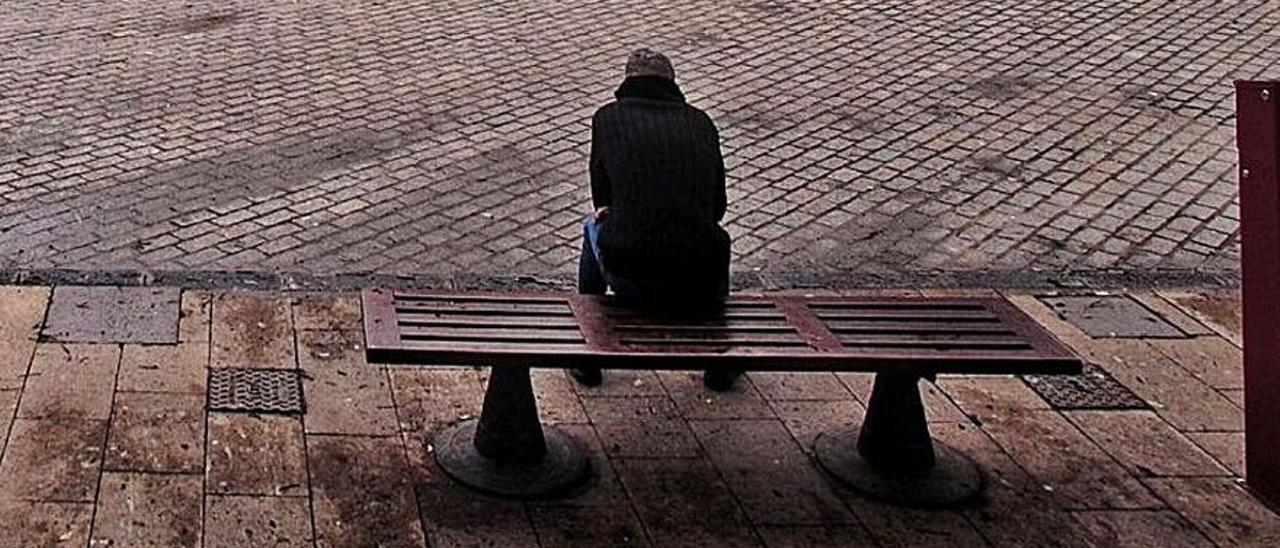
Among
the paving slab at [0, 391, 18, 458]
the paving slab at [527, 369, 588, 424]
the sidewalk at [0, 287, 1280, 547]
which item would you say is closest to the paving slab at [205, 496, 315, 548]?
the sidewalk at [0, 287, 1280, 547]

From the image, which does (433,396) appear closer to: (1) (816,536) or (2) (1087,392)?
(1) (816,536)

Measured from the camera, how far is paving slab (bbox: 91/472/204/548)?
366 centimetres

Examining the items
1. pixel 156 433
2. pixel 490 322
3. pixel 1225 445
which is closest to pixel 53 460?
pixel 156 433

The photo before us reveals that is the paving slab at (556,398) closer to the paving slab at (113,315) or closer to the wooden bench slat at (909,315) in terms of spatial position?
the wooden bench slat at (909,315)

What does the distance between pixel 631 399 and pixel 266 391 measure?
1215 mm

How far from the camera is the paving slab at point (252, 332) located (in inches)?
195

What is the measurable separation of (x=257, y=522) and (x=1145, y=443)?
2878 millimetres

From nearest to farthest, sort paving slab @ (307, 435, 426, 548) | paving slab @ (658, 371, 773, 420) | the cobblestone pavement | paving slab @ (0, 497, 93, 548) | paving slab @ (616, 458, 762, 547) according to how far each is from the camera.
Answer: paving slab @ (0, 497, 93, 548) < paving slab @ (307, 435, 426, 548) < paving slab @ (616, 458, 762, 547) < paving slab @ (658, 371, 773, 420) < the cobblestone pavement

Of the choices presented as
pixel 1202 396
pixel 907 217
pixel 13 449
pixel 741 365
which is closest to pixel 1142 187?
pixel 907 217

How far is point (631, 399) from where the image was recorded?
4.84 metres

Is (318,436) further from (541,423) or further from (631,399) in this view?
(631,399)

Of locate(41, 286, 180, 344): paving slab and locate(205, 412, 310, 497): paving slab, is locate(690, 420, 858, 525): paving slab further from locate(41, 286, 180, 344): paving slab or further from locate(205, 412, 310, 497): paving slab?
locate(41, 286, 180, 344): paving slab

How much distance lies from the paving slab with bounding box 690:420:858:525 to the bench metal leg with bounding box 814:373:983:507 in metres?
0.11

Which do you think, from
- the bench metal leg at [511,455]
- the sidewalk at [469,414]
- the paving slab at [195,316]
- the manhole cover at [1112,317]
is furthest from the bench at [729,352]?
the manhole cover at [1112,317]
